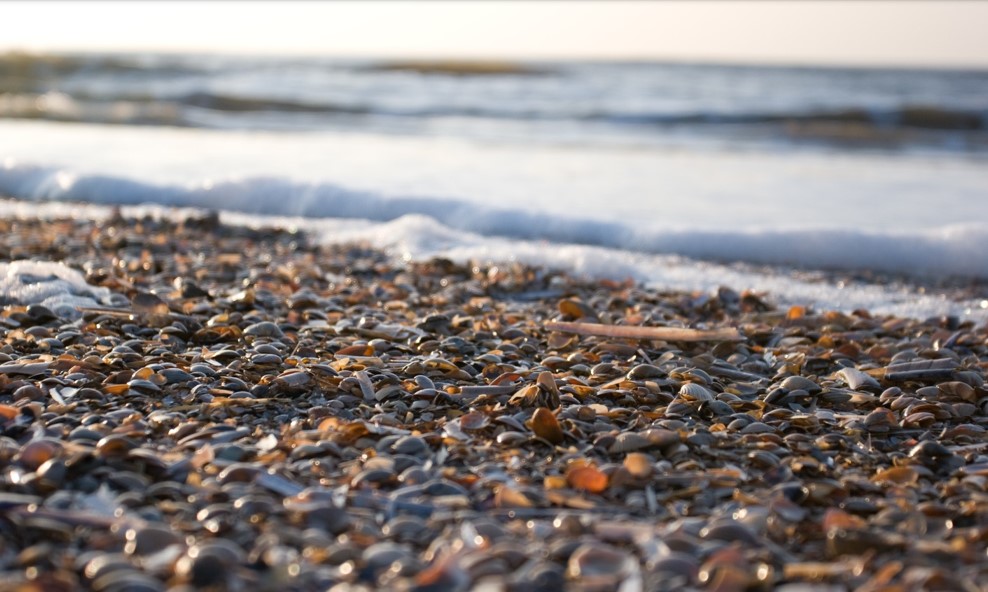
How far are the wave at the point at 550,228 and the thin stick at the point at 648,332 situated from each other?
1751mm

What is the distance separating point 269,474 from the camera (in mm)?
2066

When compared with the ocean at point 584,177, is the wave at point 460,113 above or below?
above

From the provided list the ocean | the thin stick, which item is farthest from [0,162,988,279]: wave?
the thin stick

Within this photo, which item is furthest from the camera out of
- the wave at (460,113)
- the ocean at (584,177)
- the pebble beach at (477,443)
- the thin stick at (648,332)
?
the wave at (460,113)

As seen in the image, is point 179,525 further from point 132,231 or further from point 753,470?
point 132,231

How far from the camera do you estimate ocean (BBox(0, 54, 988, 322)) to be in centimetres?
528

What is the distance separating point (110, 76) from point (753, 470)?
24.1 m

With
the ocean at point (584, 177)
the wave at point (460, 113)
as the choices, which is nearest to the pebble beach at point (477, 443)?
the ocean at point (584, 177)

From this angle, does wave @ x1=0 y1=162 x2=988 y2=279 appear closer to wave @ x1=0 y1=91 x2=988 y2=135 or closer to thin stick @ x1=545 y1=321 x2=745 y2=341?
Answer: thin stick @ x1=545 y1=321 x2=745 y2=341

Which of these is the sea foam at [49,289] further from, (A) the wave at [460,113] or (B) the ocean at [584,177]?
(A) the wave at [460,113]

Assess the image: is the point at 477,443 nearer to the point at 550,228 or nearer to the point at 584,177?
the point at 550,228

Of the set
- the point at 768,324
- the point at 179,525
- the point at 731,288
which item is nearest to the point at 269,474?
the point at 179,525

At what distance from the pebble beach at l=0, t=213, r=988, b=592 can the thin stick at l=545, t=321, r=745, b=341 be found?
11mm

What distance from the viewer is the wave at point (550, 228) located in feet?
17.6
